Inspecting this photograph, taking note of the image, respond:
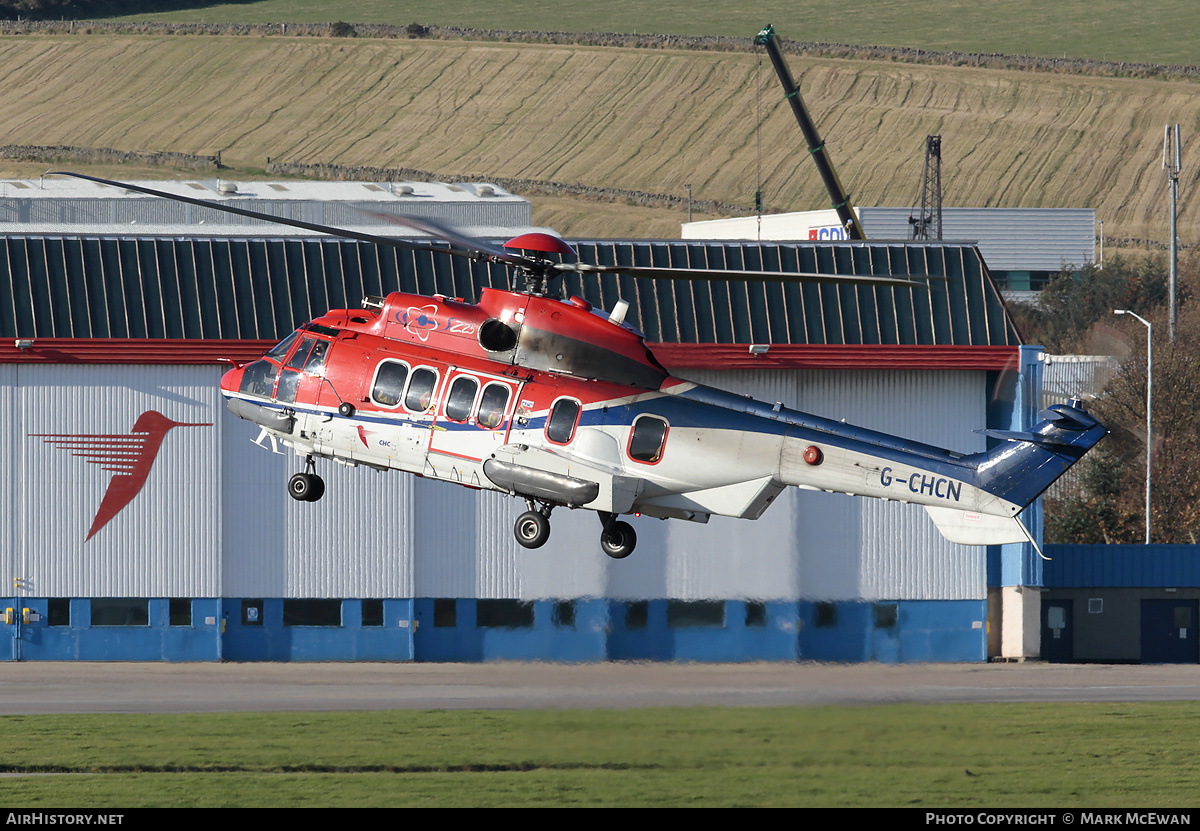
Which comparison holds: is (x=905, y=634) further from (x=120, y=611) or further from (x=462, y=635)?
(x=120, y=611)

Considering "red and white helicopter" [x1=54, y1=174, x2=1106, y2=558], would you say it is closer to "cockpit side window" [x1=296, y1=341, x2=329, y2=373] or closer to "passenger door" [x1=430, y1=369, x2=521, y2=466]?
"passenger door" [x1=430, y1=369, x2=521, y2=466]

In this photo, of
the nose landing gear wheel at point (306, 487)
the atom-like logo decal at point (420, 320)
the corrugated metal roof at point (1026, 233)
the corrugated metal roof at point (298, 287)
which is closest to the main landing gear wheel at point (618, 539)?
the atom-like logo decal at point (420, 320)

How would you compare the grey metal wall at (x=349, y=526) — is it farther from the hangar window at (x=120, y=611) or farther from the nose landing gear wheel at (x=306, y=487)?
the nose landing gear wheel at (x=306, y=487)

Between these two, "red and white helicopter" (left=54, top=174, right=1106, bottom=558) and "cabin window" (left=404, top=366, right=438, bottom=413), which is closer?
"red and white helicopter" (left=54, top=174, right=1106, bottom=558)

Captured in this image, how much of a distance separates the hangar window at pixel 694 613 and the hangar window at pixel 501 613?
466cm

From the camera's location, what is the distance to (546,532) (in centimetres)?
2725

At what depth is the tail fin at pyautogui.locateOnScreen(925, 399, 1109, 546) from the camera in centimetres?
2661

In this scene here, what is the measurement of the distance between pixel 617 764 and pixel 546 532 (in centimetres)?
474

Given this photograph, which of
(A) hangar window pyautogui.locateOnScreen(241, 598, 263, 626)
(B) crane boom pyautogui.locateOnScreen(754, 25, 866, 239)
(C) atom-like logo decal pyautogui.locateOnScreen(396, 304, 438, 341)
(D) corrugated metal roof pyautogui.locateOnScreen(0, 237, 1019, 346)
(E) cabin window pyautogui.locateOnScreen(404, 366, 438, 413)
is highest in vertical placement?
(B) crane boom pyautogui.locateOnScreen(754, 25, 866, 239)

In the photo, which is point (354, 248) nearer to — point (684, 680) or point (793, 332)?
point (793, 332)

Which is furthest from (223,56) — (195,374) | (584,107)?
(195,374)

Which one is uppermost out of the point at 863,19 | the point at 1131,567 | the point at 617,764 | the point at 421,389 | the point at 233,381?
the point at 863,19

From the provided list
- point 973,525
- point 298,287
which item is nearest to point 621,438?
point 973,525

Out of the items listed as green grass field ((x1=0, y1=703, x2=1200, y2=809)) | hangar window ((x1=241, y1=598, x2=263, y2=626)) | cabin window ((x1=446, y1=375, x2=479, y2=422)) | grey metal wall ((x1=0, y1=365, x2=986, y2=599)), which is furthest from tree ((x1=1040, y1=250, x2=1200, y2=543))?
cabin window ((x1=446, y1=375, x2=479, y2=422))
